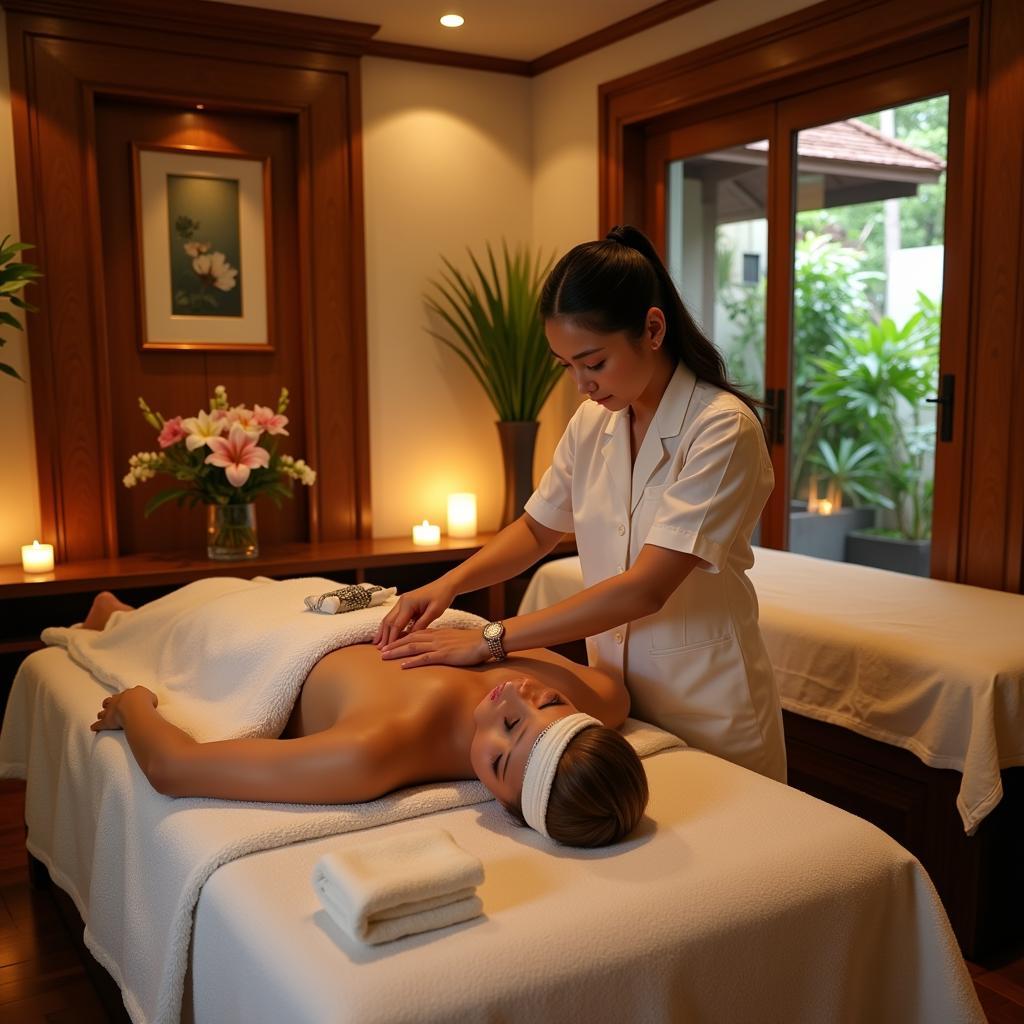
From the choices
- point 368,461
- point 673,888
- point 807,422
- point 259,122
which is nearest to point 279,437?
point 368,461

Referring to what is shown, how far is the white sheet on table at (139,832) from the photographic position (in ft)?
4.82

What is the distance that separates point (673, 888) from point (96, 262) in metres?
3.01

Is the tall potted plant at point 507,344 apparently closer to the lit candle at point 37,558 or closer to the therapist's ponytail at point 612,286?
the lit candle at point 37,558

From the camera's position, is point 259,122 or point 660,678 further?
point 259,122

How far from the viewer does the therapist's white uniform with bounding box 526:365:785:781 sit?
5.69 feet

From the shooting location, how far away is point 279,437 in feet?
13.0

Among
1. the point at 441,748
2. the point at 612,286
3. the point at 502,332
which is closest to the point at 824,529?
the point at 502,332

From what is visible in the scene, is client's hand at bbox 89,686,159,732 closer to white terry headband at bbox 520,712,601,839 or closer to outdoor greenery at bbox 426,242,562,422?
white terry headband at bbox 520,712,601,839

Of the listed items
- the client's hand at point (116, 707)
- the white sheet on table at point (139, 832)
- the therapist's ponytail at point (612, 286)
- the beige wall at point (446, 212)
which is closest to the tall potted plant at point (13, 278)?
the beige wall at point (446, 212)

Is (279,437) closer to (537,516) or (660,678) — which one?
(537,516)

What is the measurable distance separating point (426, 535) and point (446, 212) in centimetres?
127

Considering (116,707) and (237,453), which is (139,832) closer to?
(116,707)

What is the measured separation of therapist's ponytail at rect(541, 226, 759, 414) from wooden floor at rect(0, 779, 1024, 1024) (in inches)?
51.4

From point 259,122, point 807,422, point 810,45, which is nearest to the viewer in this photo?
point 810,45
